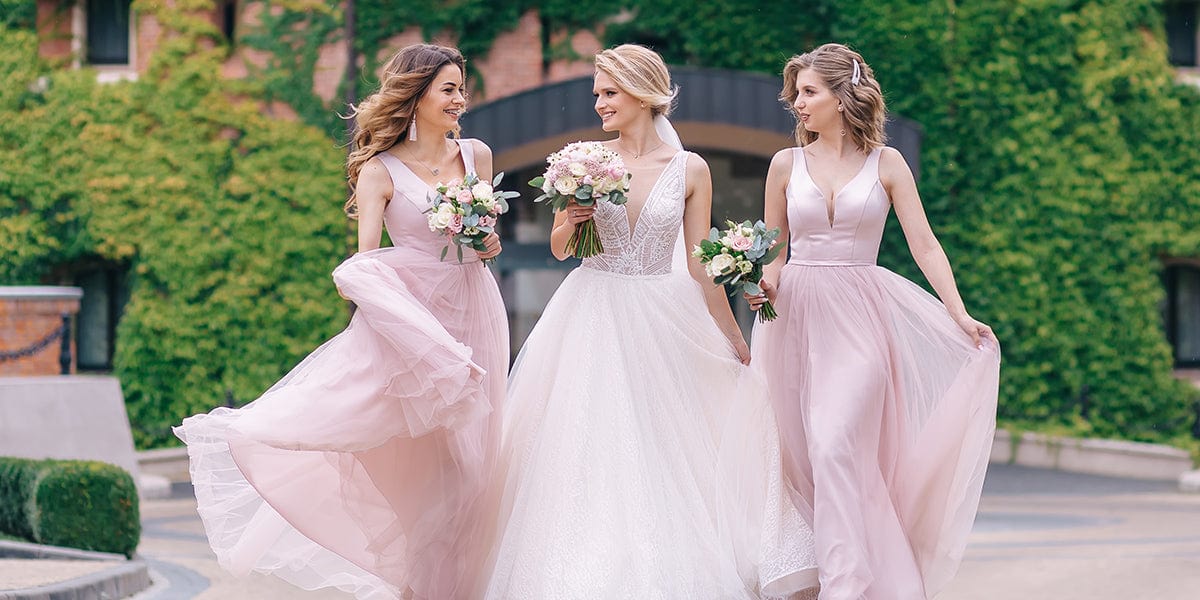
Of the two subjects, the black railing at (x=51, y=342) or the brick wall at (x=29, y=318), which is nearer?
the black railing at (x=51, y=342)

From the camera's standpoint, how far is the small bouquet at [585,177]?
659cm

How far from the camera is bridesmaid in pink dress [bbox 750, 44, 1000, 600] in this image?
22.2 ft

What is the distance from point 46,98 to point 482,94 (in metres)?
5.41

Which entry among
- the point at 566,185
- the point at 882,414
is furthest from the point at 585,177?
the point at 882,414

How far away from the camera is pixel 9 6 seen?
19.3m

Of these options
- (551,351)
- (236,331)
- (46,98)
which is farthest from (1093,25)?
(551,351)

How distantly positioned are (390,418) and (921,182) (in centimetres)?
1380

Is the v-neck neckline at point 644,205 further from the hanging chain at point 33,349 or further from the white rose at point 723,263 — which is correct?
the hanging chain at point 33,349

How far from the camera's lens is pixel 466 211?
6.57 meters

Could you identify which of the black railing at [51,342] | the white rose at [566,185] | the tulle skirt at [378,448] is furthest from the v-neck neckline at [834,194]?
the black railing at [51,342]

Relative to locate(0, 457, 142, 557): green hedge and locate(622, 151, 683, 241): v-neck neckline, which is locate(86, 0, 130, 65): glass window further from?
locate(622, 151, 683, 241): v-neck neckline

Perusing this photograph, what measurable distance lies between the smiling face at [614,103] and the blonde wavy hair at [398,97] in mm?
626

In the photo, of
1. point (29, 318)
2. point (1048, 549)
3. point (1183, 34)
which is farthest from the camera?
point (1183, 34)

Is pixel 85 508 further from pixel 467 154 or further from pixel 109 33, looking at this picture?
pixel 109 33
